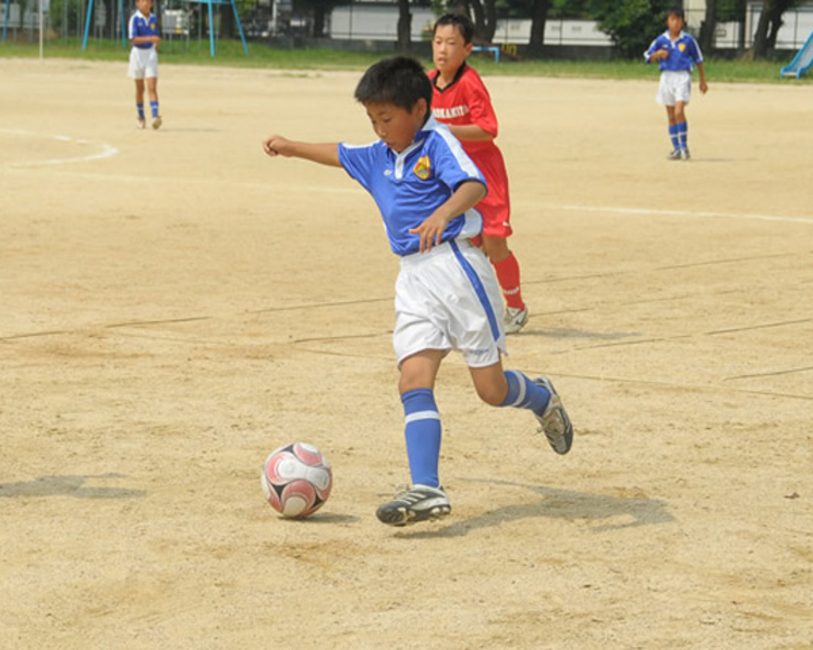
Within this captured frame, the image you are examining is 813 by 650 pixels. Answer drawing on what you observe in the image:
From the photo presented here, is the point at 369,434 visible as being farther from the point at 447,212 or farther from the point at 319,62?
the point at 319,62

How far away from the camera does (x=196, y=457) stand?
6398 millimetres

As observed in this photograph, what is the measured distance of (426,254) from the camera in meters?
5.73

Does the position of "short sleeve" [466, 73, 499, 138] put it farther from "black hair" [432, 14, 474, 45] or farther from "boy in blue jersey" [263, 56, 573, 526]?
"boy in blue jersey" [263, 56, 573, 526]

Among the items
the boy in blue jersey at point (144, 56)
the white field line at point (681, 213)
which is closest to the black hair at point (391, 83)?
the white field line at point (681, 213)

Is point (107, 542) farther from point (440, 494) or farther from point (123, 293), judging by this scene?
point (123, 293)

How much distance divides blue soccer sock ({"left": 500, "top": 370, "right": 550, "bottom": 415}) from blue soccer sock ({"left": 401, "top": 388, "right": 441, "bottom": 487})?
0.47 m

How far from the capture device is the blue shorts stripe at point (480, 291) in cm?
564

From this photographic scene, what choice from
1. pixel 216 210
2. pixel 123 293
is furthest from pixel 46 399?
pixel 216 210

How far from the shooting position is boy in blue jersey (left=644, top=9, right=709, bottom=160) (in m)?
21.3

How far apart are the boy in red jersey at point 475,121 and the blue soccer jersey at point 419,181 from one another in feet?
8.67

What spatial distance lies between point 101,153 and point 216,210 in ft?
20.8

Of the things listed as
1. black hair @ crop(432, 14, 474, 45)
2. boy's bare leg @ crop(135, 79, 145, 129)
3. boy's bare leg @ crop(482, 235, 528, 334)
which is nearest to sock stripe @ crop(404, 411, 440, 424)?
black hair @ crop(432, 14, 474, 45)

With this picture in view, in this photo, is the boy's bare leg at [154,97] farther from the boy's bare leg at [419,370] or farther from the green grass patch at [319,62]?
the green grass patch at [319,62]

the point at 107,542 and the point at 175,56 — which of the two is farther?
the point at 175,56
